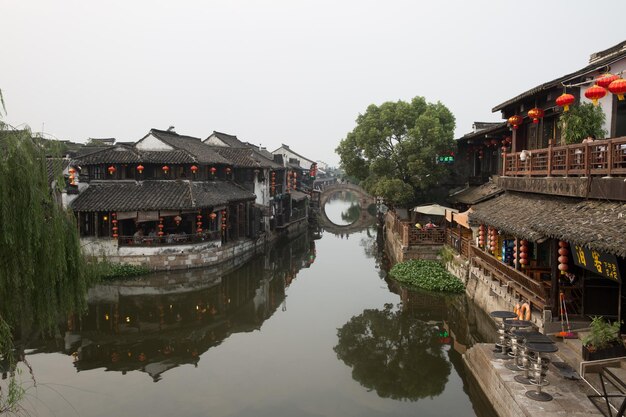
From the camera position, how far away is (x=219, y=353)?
Answer: 13648mm

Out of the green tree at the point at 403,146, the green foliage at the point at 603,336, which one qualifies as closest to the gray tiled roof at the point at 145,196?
the green tree at the point at 403,146

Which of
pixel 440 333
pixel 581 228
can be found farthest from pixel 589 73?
pixel 440 333

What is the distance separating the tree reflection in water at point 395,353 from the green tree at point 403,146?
14121 millimetres

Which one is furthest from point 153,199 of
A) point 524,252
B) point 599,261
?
point 599,261

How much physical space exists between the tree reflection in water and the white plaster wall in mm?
16318

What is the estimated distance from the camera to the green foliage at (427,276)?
63.0 ft

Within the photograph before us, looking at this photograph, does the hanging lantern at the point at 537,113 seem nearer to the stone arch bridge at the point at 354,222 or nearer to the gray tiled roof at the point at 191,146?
the gray tiled roof at the point at 191,146

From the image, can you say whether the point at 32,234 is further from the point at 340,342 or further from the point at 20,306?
the point at 340,342

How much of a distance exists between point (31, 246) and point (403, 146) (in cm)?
2527

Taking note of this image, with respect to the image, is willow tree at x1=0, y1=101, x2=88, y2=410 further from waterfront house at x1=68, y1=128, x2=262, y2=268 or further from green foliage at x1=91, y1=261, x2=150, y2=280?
waterfront house at x1=68, y1=128, x2=262, y2=268

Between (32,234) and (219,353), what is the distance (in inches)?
293

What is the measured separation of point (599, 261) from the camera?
892cm

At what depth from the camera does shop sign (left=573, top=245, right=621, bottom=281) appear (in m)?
8.54

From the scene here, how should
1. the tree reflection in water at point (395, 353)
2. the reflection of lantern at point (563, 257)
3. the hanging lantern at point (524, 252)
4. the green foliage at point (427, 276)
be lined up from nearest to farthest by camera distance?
the reflection of lantern at point (563, 257), the tree reflection in water at point (395, 353), the hanging lantern at point (524, 252), the green foliage at point (427, 276)
